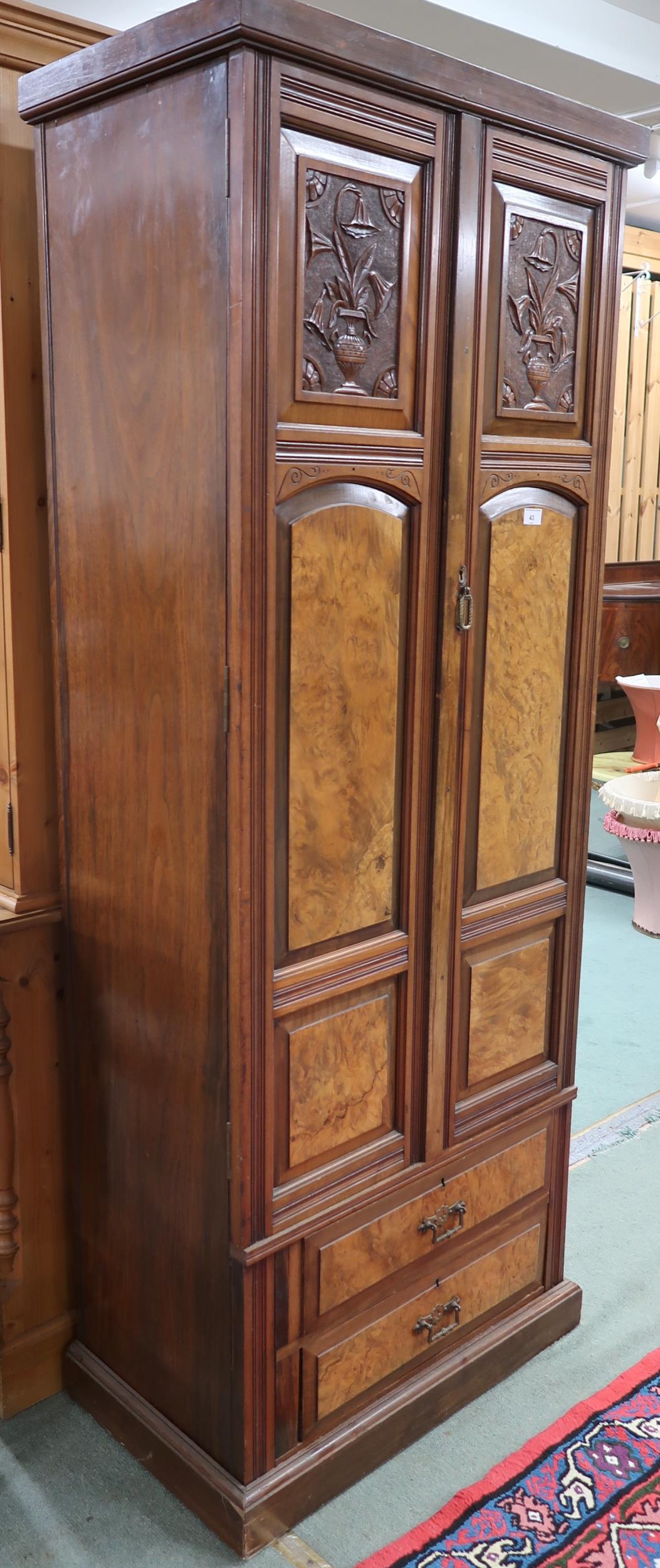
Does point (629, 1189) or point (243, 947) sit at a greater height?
point (243, 947)

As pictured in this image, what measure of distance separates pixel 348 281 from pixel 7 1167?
1.63m

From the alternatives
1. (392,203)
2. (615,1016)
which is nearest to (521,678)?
(392,203)

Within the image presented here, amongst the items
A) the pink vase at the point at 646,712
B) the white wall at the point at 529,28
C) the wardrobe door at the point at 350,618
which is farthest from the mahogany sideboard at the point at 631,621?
the wardrobe door at the point at 350,618

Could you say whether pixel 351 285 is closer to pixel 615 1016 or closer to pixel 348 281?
pixel 348 281

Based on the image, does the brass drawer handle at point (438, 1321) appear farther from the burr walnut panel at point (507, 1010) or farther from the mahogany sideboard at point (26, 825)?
the mahogany sideboard at point (26, 825)

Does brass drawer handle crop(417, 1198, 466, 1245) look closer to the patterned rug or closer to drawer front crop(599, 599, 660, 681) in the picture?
the patterned rug

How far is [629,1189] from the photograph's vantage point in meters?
3.27

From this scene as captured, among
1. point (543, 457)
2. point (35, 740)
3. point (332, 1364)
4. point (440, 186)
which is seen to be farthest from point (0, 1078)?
point (440, 186)

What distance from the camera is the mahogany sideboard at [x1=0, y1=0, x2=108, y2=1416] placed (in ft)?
6.81

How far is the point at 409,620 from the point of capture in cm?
206

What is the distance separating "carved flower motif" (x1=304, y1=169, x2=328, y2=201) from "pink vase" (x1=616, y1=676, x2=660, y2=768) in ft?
15.3

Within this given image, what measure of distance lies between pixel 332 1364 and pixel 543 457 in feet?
5.31

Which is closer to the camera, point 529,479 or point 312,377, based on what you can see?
point 312,377

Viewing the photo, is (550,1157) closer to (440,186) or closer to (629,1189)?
(629,1189)
